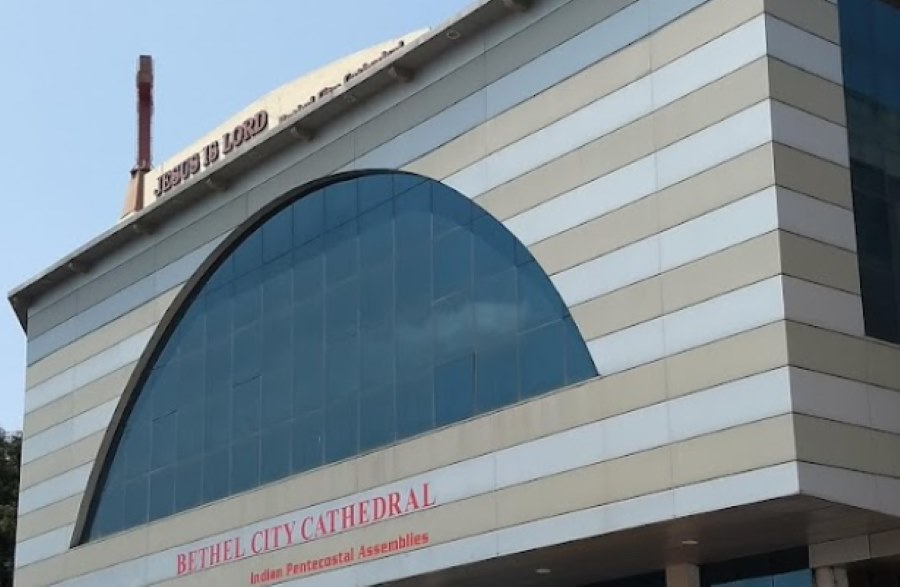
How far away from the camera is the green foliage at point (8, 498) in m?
57.2

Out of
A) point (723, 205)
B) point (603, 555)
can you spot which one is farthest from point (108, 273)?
point (723, 205)

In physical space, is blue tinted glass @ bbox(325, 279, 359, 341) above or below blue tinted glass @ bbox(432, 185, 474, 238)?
below

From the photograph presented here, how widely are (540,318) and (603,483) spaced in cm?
340

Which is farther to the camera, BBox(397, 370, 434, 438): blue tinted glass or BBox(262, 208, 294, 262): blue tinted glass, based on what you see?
BBox(262, 208, 294, 262): blue tinted glass

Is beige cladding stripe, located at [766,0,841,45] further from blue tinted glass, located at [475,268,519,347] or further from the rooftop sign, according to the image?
the rooftop sign

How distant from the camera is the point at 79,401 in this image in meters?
39.3

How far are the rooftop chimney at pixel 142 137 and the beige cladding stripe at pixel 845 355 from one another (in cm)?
2259

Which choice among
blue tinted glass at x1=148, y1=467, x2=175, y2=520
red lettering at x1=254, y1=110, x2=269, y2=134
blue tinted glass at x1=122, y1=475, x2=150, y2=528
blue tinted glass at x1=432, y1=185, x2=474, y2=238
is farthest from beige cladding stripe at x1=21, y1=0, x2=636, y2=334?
blue tinted glass at x1=122, y1=475, x2=150, y2=528

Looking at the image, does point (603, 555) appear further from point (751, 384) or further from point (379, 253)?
point (379, 253)

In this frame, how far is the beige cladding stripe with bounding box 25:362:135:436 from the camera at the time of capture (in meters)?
37.8

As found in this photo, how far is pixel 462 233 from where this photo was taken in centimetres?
2834

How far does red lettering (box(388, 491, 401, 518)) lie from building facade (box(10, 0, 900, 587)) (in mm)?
61

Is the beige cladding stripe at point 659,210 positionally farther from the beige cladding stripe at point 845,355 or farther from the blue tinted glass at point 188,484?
the blue tinted glass at point 188,484

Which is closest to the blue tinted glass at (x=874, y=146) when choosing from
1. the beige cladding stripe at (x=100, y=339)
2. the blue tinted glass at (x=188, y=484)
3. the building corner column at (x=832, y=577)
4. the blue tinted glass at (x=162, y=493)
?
the building corner column at (x=832, y=577)
